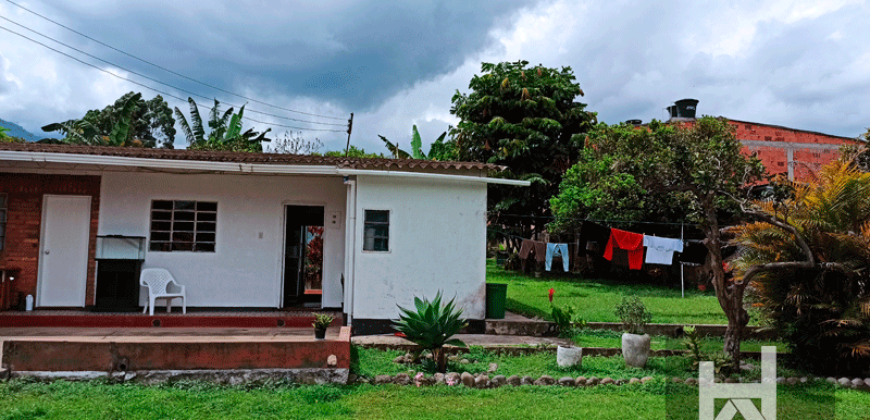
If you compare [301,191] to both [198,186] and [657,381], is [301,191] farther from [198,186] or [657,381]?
[657,381]

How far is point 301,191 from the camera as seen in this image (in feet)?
36.8

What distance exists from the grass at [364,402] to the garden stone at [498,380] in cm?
20

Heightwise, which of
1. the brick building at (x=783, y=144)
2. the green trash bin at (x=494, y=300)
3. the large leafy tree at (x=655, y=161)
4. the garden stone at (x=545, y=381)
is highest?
the brick building at (x=783, y=144)

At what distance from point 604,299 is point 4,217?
1367 cm

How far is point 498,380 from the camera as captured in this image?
23.2 ft

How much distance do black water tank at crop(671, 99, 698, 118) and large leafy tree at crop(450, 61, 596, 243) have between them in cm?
633

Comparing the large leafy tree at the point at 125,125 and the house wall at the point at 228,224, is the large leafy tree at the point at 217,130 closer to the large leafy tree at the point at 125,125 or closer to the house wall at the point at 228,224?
the large leafy tree at the point at 125,125

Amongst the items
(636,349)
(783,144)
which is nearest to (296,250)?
(636,349)

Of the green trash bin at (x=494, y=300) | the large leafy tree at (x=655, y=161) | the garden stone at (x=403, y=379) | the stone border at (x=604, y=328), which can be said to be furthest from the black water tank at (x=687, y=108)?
the garden stone at (x=403, y=379)

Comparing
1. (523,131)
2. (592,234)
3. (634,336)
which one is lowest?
(634,336)

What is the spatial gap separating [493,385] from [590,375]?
1.45 meters

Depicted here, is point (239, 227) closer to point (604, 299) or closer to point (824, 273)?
point (824, 273)

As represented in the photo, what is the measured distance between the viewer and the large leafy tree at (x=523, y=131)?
2347cm

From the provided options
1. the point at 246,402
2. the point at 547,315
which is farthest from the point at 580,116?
the point at 246,402
